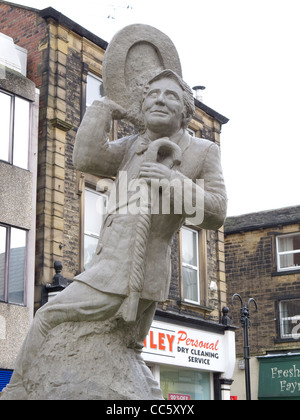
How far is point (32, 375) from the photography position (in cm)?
432

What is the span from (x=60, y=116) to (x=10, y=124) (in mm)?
1313

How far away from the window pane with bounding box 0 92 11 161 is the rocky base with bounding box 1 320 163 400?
1166 cm

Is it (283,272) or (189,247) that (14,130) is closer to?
(189,247)

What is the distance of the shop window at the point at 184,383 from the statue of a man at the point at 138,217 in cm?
1483

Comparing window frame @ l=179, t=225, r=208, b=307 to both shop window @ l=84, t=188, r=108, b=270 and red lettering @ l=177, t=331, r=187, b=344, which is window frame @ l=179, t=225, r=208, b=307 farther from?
shop window @ l=84, t=188, r=108, b=270

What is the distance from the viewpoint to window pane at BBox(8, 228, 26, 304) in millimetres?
15336

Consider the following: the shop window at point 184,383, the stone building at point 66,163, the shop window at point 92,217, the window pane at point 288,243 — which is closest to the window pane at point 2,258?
the stone building at point 66,163

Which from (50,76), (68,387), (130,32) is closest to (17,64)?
(50,76)

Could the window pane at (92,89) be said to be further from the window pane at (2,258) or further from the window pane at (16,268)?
the window pane at (2,258)

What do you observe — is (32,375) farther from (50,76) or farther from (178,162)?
(50,76)

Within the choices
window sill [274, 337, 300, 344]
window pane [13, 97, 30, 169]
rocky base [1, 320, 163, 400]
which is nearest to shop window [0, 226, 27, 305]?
window pane [13, 97, 30, 169]

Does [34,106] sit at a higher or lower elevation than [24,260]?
higher

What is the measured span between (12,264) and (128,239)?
1133 centimetres

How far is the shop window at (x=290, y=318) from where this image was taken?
1067 inches
